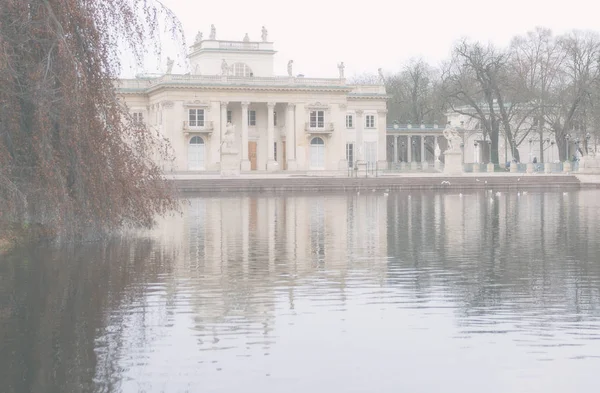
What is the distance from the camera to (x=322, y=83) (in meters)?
89.1

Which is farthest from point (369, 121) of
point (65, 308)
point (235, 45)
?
point (65, 308)

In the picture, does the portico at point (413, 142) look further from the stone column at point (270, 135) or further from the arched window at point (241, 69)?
the arched window at point (241, 69)

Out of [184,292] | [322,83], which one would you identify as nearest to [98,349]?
[184,292]

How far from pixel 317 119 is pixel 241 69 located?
8439 mm

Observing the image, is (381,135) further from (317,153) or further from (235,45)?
(235,45)

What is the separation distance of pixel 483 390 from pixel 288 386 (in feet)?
6.64

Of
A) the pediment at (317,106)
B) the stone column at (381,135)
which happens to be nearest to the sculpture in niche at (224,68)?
the pediment at (317,106)

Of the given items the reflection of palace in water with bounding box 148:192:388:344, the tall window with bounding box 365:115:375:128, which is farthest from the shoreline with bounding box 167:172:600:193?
the tall window with bounding box 365:115:375:128

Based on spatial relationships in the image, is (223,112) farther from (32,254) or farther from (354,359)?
(354,359)

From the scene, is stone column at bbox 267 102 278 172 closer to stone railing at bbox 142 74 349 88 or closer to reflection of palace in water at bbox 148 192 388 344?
stone railing at bbox 142 74 349 88

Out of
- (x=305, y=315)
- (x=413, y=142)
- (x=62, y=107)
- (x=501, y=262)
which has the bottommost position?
(x=305, y=315)

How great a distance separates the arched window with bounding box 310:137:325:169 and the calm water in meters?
61.9

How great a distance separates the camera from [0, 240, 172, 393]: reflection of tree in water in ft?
36.3

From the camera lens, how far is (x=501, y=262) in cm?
2100
